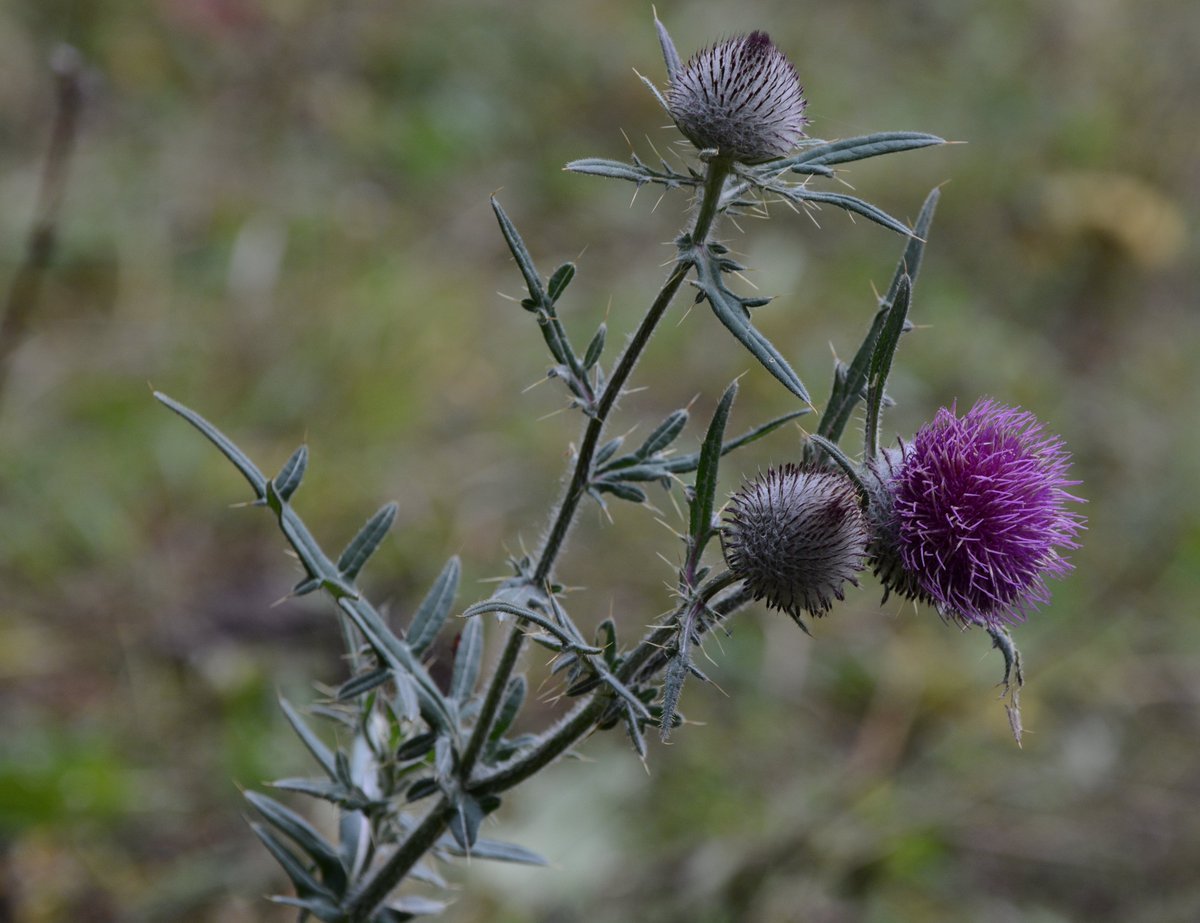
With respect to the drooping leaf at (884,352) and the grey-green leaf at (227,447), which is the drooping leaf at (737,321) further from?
the grey-green leaf at (227,447)

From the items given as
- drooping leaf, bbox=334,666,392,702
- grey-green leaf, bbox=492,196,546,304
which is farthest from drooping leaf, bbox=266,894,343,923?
grey-green leaf, bbox=492,196,546,304

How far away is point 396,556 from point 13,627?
4.80 ft

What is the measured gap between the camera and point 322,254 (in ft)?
20.7

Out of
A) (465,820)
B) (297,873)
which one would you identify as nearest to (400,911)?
(297,873)

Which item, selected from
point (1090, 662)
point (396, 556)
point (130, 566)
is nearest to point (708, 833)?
point (396, 556)

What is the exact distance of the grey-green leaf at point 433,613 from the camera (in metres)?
2.36

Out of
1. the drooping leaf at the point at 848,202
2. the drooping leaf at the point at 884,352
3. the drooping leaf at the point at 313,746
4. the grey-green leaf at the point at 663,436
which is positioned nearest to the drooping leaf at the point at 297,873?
the drooping leaf at the point at 313,746

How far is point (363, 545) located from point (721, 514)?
741 millimetres

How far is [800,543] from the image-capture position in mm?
1914

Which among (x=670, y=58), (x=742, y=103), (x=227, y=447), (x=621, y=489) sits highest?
(x=670, y=58)

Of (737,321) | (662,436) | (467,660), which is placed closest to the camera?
(737,321)

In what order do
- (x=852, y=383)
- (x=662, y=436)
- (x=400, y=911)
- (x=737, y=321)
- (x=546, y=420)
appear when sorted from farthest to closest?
(x=546, y=420)
(x=400, y=911)
(x=662, y=436)
(x=852, y=383)
(x=737, y=321)

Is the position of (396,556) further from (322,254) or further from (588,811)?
(322,254)

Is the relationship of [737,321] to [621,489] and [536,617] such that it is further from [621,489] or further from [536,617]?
[536,617]
